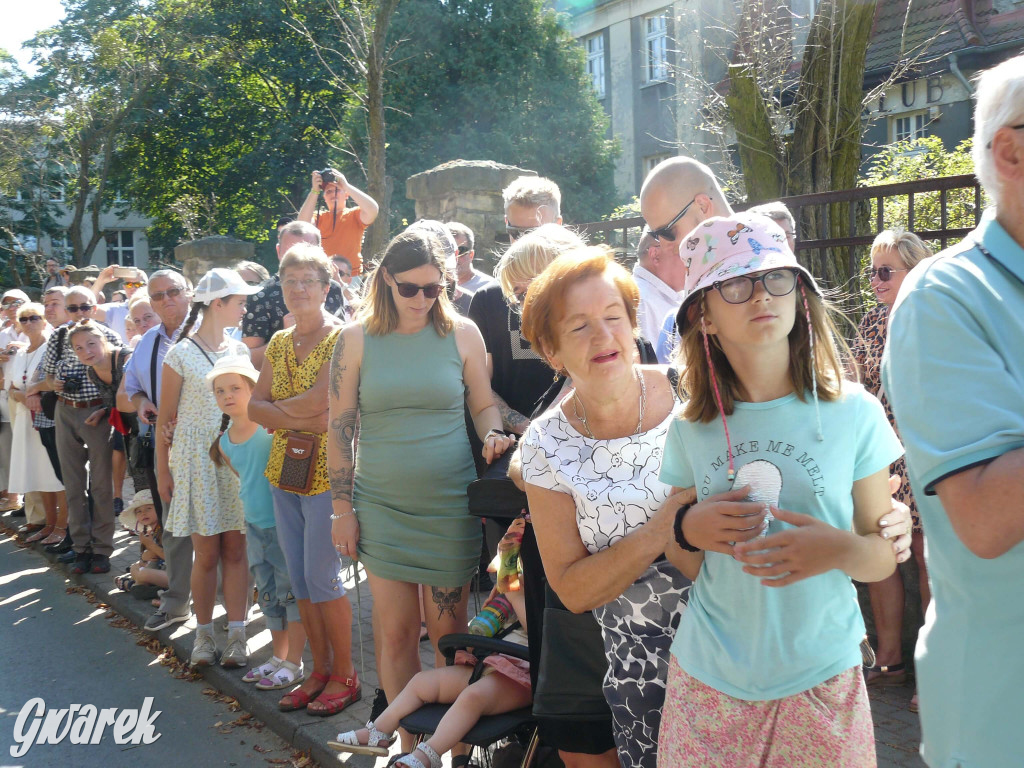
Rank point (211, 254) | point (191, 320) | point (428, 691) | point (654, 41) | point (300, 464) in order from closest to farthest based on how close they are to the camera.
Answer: point (428, 691) → point (300, 464) → point (191, 320) → point (211, 254) → point (654, 41)

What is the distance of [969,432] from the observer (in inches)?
57.7

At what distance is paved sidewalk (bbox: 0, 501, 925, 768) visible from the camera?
4.09 m

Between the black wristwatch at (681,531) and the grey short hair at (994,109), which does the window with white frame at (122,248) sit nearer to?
the black wristwatch at (681,531)

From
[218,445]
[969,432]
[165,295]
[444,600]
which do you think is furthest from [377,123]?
[969,432]

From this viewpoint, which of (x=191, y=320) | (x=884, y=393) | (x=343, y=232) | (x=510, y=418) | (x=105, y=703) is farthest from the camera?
(x=343, y=232)

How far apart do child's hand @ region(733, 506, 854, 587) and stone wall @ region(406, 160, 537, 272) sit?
21.3ft

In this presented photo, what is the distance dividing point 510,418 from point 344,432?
0.74 meters

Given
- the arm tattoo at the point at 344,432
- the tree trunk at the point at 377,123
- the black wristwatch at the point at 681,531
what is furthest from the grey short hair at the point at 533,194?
the tree trunk at the point at 377,123

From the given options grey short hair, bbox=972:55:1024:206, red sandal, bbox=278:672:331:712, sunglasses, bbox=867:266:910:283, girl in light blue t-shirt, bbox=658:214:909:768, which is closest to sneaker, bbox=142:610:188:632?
red sandal, bbox=278:672:331:712

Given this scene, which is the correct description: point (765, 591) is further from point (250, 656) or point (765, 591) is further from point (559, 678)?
point (250, 656)

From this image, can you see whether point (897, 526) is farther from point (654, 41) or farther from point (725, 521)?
point (654, 41)

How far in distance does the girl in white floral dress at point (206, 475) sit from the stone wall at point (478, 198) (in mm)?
2834

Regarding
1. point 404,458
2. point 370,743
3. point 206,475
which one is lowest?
point 370,743

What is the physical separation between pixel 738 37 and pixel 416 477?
5.37 metres
